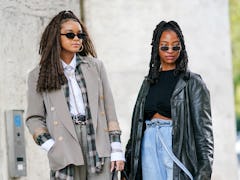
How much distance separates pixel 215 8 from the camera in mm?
10039

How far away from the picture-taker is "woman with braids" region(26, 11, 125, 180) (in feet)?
16.3

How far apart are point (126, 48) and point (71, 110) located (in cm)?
443

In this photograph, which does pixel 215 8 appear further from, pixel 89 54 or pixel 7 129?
pixel 89 54

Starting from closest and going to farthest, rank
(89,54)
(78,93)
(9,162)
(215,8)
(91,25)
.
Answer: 1. (78,93)
2. (89,54)
3. (9,162)
4. (91,25)
5. (215,8)

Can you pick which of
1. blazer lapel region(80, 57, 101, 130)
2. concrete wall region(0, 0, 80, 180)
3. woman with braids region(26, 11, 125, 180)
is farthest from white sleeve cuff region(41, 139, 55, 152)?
concrete wall region(0, 0, 80, 180)

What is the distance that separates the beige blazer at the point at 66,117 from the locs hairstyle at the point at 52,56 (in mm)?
61

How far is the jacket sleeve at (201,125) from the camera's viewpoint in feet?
16.7

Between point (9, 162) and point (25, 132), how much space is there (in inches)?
14.8

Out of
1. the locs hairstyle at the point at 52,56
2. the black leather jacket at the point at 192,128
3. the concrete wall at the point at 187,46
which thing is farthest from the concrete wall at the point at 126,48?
the black leather jacket at the point at 192,128

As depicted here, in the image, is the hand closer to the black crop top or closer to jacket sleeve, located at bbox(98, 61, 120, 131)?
jacket sleeve, located at bbox(98, 61, 120, 131)

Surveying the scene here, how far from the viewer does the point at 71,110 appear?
505cm

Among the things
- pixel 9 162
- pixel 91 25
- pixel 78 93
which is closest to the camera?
pixel 78 93

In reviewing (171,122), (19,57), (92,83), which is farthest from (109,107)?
(19,57)

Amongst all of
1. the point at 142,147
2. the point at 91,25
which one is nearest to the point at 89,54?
the point at 142,147
